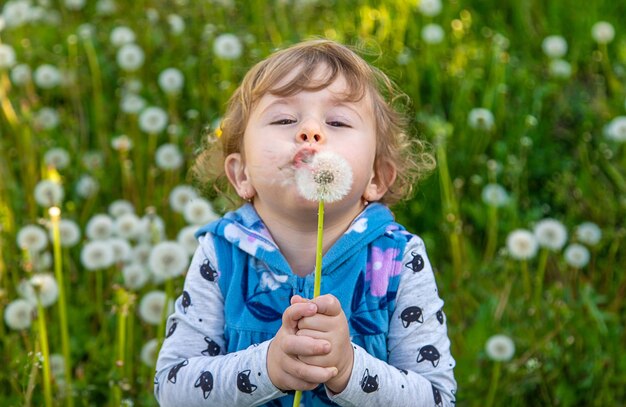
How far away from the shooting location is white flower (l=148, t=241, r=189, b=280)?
2220 mm

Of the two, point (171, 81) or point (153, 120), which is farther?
point (171, 81)

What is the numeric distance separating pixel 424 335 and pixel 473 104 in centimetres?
186

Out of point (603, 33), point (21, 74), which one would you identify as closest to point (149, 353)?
point (21, 74)

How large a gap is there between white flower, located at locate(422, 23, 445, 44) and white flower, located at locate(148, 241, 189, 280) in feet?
5.05

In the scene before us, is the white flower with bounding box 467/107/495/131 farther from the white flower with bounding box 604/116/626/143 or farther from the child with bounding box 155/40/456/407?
the child with bounding box 155/40/456/407

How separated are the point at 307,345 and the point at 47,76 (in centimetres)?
233

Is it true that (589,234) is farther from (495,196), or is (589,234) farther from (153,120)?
(153,120)

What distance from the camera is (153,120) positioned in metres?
3.17

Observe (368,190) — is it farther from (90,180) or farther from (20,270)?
(90,180)

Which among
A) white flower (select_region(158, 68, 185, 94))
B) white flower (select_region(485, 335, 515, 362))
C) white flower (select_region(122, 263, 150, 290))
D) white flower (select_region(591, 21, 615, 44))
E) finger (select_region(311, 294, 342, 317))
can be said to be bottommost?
white flower (select_region(485, 335, 515, 362))

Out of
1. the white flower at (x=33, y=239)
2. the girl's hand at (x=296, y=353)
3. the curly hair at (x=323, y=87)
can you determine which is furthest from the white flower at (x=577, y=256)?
the girl's hand at (x=296, y=353)

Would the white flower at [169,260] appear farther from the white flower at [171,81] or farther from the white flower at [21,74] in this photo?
the white flower at [21,74]

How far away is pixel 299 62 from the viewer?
164 cm

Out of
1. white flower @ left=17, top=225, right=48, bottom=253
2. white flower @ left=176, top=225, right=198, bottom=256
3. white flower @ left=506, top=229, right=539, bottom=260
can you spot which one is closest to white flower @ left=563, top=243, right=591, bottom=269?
white flower @ left=506, top=229, right=539, bottom=260
